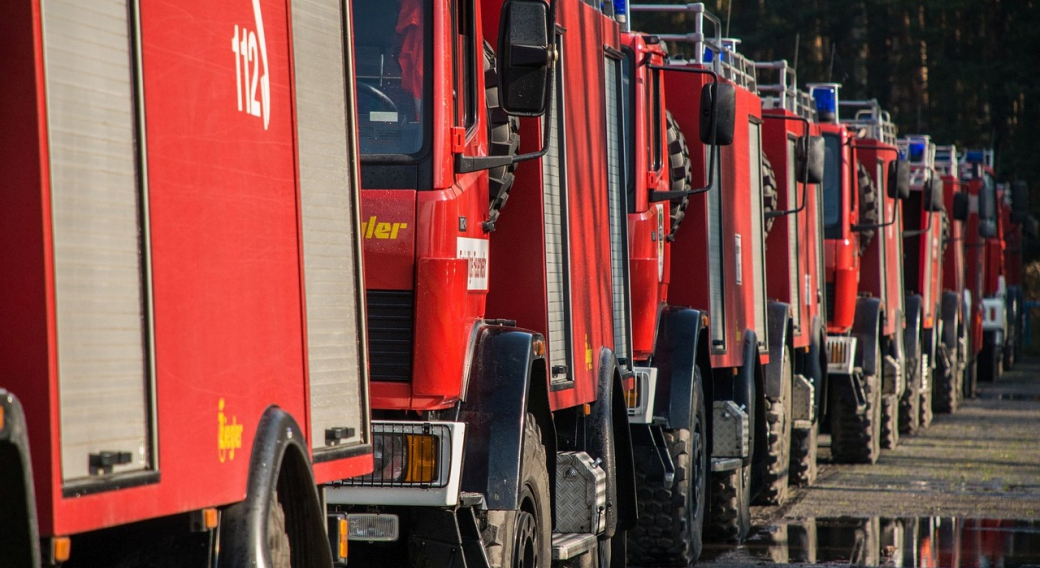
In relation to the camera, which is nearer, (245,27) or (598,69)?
(245,27)

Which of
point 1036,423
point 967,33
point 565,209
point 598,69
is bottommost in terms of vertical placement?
point 1036,423

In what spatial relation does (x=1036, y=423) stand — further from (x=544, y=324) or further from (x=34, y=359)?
(x=34, y=359)

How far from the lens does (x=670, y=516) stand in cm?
1057

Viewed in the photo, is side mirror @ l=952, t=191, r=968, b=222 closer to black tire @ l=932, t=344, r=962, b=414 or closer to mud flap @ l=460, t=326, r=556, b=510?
black tire @ l=932, t=344, r=962, b=414

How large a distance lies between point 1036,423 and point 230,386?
20.8m

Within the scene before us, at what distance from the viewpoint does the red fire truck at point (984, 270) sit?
97.9ft

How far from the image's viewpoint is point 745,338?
1287 centimetres

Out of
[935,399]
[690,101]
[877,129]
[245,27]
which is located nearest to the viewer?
[245,27]

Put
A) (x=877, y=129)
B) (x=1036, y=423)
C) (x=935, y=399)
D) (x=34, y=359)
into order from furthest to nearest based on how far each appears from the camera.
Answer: (x=935, y=399), (x=1036, y=423), (x=877, y=129), (x=34, y=359)

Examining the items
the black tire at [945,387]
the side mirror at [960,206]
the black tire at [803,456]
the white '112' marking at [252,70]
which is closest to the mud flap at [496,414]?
the white '112' marking at [252,70]

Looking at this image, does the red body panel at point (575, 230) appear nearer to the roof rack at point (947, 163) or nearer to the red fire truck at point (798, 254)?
the red fire truck at point (798, 254)

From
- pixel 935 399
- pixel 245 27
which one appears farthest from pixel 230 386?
pixel 935 399

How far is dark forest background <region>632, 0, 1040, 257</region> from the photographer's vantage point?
50.7 m

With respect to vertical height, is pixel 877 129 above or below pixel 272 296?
above
